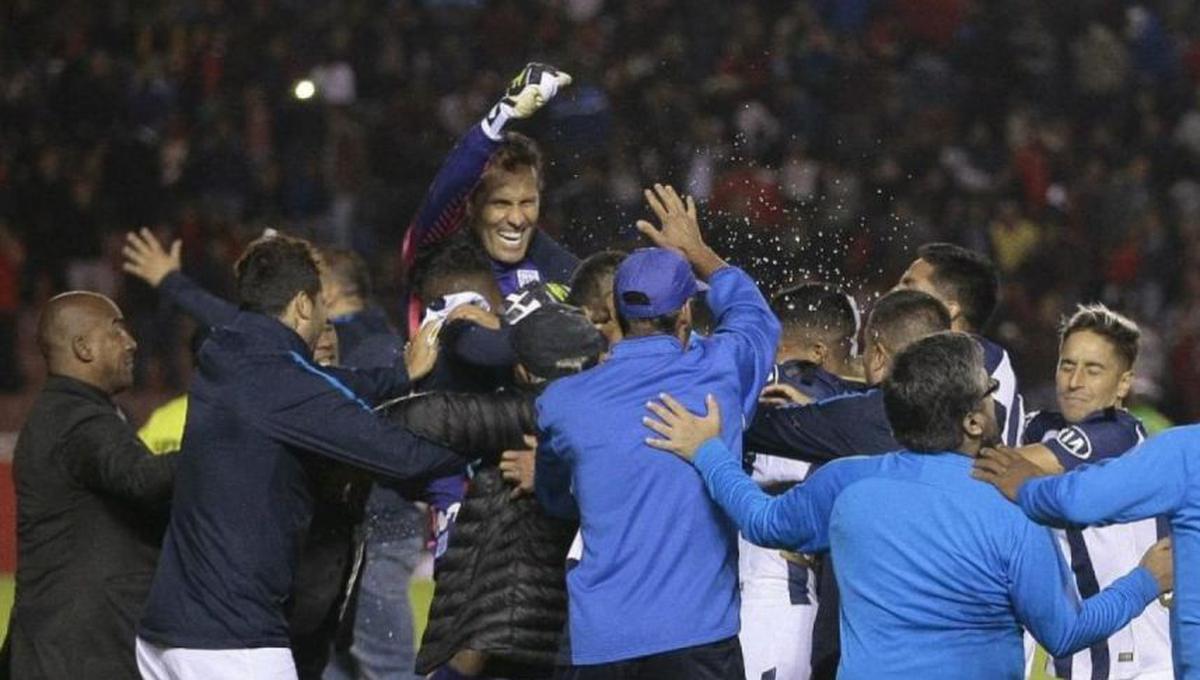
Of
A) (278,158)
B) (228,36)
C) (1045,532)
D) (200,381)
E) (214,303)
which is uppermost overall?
(228,36)

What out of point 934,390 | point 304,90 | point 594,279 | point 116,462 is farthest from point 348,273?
point 304,90

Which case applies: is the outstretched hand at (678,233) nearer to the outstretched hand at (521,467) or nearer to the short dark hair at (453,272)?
the outstretched hand at (521,467)

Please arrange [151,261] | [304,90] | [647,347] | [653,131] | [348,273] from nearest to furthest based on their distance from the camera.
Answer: [647,347]
[151,261]
[348,273]
[304,90]
[653,131]

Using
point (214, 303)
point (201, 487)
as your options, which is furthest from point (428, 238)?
point (201, 487)

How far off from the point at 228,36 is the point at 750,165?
14.2 ft

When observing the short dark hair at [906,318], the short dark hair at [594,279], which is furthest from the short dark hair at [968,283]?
the short dark hair at [594,279]

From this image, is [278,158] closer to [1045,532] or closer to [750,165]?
[750,165]

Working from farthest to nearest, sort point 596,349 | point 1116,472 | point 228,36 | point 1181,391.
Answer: point 228,36 < point 1181,391 < point 596,349 < point 1116,472

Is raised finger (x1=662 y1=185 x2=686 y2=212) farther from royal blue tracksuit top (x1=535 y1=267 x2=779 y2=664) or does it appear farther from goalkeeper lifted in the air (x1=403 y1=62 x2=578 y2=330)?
goalkeeper lifted in the air (x1=403 y1=62 x2=578 y2=330)

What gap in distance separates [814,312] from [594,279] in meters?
0.96

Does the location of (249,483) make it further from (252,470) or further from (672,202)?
(672,202)

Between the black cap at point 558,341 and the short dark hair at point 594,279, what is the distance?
16 cm

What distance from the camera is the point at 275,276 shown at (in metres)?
6.07

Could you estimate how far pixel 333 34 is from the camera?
1756 centimetres
